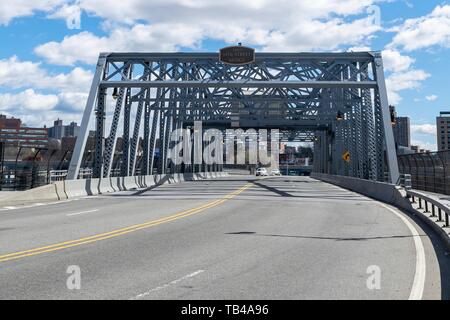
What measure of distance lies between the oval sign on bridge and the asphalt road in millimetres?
15745

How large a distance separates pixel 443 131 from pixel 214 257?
105 metres

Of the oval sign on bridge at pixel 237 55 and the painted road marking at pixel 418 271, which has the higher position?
the oval sign on bridge at pixel 237 55

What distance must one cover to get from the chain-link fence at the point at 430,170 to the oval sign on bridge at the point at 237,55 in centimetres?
1115

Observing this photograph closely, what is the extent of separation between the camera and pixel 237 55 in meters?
28.8

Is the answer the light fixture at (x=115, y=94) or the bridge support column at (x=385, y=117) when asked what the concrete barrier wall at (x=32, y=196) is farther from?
the bridge support column at (x=385, y=117)

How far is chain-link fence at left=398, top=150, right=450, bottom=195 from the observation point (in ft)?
78.9

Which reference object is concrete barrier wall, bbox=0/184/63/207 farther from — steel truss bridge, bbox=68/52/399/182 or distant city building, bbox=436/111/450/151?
distant city building, bbox=436/111/450/151

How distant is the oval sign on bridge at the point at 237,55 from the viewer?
2872cm


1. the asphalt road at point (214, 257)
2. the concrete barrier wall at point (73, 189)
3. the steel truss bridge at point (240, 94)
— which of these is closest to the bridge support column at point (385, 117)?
the steel truss bridge at point (240, 94)

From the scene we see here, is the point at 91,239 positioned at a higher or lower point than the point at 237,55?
lower

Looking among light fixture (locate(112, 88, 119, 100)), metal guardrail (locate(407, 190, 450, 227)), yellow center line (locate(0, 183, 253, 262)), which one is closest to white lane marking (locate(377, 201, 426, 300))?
metal guardrail (locate(407, 190, 450, 227))

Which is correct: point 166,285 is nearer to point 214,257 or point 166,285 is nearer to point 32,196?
point 214,257

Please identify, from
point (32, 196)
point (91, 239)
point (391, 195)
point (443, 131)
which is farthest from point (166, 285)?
point (443, 131)

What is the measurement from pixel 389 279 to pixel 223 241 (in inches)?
158
